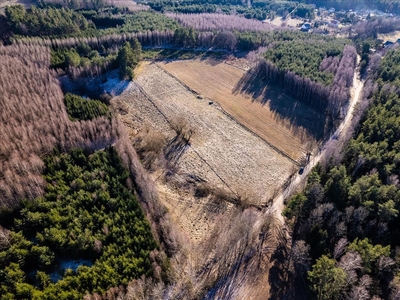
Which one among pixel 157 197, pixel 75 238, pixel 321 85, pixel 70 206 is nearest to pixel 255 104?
pixel 321 85

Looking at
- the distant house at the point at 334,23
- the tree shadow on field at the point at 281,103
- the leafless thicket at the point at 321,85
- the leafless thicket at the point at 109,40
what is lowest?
the tree shadow on field at the point at 281,103

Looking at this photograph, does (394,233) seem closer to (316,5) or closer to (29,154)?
(29,154)

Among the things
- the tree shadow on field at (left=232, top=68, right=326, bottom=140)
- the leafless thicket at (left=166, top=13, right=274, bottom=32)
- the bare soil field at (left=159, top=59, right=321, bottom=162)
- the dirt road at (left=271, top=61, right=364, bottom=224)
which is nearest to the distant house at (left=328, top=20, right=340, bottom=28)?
the leafless thicket at (left=166, top=13, right=274, bottom=32)

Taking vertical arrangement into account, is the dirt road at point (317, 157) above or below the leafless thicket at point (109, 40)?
below

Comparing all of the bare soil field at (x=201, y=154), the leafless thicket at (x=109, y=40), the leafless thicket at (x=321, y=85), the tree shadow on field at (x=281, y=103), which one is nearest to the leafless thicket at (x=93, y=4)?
the leafless thicket at (x=109, y=40)

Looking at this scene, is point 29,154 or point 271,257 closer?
point 271,257

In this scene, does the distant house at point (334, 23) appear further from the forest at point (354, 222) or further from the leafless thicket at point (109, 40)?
the forest at point (354, 222)

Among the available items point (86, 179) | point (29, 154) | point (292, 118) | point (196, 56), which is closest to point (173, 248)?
point (86, 179)

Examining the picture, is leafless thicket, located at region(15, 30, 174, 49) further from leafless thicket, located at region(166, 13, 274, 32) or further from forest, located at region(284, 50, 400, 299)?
forest, located at region(284, 50, 400, 299)
